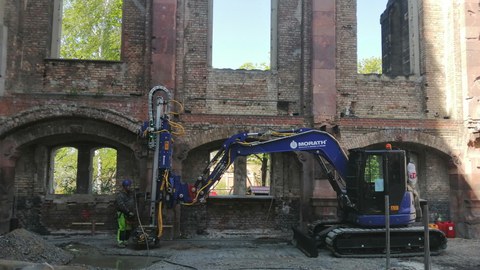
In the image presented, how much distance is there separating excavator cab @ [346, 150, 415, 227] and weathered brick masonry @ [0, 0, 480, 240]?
247 cm

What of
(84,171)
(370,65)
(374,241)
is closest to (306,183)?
(374,241)

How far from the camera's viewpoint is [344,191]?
10477 mm

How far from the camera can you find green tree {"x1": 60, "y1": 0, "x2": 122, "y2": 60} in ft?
80.0

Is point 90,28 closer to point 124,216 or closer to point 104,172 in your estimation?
point 104,172

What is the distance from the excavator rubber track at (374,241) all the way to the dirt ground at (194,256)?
0.24 meters

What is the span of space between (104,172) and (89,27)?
8.25m

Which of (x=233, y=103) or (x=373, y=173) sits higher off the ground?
(x=233, y=103)

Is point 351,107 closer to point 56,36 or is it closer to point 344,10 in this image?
point 344,10

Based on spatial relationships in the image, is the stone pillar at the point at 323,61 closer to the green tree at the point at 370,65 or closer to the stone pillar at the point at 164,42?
the stone pillar at the point at 164,42

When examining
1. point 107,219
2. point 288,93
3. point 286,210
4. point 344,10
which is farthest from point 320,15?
point 107,219

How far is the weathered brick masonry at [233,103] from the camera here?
1227 centimetres

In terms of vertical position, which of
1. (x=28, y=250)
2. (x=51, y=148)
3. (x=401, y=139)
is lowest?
(x=28, y=250)

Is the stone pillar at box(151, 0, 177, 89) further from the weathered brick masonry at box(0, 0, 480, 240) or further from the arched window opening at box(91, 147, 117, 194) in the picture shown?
the arched window opening at box(91, 147, 117, 194)

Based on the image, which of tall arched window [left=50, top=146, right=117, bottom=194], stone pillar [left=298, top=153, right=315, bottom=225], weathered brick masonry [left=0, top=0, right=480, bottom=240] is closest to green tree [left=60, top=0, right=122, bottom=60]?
tall arched window [left=50, top=146, right=117, bottom=194]
